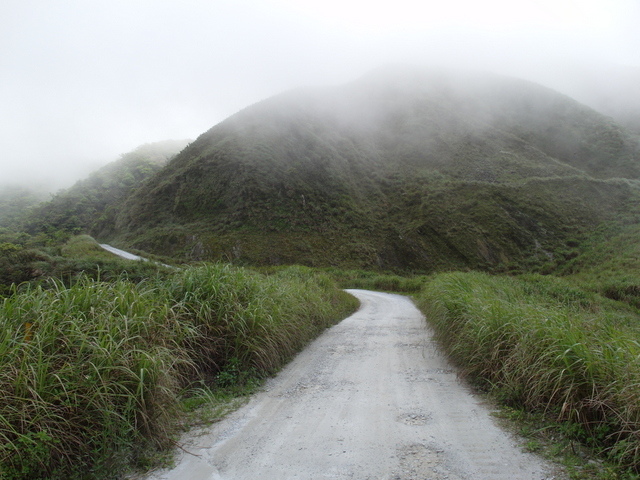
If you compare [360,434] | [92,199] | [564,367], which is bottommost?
[360,434]

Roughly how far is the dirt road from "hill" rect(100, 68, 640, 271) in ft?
102

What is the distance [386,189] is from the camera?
6006 cm

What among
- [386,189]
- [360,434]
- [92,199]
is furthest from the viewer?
[92,199]

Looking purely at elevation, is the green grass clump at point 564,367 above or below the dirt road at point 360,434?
above

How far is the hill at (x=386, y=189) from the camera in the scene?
149 ft

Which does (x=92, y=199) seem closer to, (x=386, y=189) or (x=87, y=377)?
(x=386, y=189)

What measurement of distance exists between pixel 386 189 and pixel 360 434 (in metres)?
58.4

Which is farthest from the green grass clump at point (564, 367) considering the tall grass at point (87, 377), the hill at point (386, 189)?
the hill at point (386, 189)

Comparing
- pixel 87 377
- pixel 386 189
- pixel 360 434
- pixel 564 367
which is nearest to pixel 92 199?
pixel 386 189

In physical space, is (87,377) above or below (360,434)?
above

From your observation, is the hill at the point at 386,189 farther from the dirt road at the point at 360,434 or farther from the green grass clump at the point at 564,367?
the green grass clump at the point at 564,367

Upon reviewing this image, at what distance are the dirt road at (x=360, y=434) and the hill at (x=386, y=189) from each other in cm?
3118

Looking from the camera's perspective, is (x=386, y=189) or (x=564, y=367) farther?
(x=386, y=189)

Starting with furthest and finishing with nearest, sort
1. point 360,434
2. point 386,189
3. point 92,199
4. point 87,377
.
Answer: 1. point 92,199
2. point 386,189
3. point 360,434
4. point 87,377
